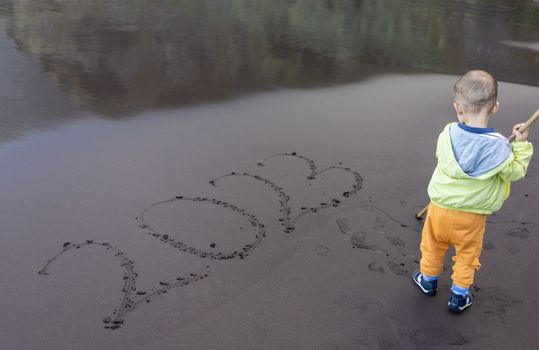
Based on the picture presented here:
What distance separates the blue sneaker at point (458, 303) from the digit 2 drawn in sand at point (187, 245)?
1.38 m

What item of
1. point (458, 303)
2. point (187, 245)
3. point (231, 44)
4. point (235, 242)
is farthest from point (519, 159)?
point (231, 44)

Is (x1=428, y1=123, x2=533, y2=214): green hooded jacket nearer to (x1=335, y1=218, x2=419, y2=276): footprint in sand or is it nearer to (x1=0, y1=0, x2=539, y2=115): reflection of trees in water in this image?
(x1=335, y1=218, x2=419, y2=276): footprint in sand

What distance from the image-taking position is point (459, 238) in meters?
3.30

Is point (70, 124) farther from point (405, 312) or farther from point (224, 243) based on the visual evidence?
point (405, 312)

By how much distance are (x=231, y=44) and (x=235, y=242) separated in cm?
660

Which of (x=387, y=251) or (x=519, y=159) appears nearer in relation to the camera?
(x=519, y=159)

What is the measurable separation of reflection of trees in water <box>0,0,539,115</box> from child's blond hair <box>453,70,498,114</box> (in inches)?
174

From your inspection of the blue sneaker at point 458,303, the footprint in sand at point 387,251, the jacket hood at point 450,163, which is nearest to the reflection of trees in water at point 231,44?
the footprint in sand at point 387,251

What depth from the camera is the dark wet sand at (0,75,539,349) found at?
3176 millimetres

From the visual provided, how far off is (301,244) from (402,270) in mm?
792

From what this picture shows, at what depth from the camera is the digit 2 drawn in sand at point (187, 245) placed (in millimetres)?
3314

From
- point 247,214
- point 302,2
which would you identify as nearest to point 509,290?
point 247,214

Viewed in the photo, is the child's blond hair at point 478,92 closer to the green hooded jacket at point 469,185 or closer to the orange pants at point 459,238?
the green hooded jacket at point 469,185

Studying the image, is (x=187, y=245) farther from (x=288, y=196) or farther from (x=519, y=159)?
(x=519, y=159)
